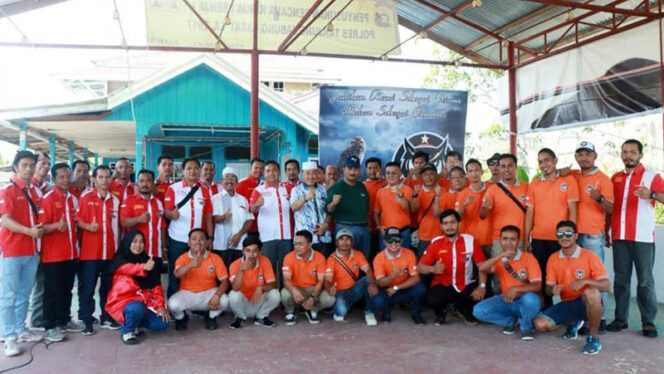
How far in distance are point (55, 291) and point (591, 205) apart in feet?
17.0

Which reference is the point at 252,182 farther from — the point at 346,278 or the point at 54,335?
the point at 54,335

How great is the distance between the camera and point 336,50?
7.71m

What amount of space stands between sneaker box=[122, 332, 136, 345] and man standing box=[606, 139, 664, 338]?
4.53 m

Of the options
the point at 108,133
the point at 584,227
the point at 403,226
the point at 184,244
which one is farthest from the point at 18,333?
the point at 108,133

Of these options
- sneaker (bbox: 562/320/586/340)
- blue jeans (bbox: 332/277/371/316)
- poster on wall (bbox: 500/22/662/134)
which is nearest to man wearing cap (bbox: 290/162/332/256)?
blue jeans (bbox: 332/277/371/316)

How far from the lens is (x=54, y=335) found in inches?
186

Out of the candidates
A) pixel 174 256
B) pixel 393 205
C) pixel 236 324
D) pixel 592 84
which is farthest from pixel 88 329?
pixel 592 84

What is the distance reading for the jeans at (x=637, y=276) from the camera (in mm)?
4863

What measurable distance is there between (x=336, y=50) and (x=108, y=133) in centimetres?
753

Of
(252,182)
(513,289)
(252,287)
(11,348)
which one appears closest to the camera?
(11,348)

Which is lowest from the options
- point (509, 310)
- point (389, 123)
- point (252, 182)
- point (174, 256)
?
point (509, 310)

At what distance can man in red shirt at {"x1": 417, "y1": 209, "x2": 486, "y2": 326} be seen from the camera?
17.6 feet

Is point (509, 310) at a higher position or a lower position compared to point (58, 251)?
lower

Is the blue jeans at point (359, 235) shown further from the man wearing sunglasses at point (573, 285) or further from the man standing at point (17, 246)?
the man standing at point (17, 246)
